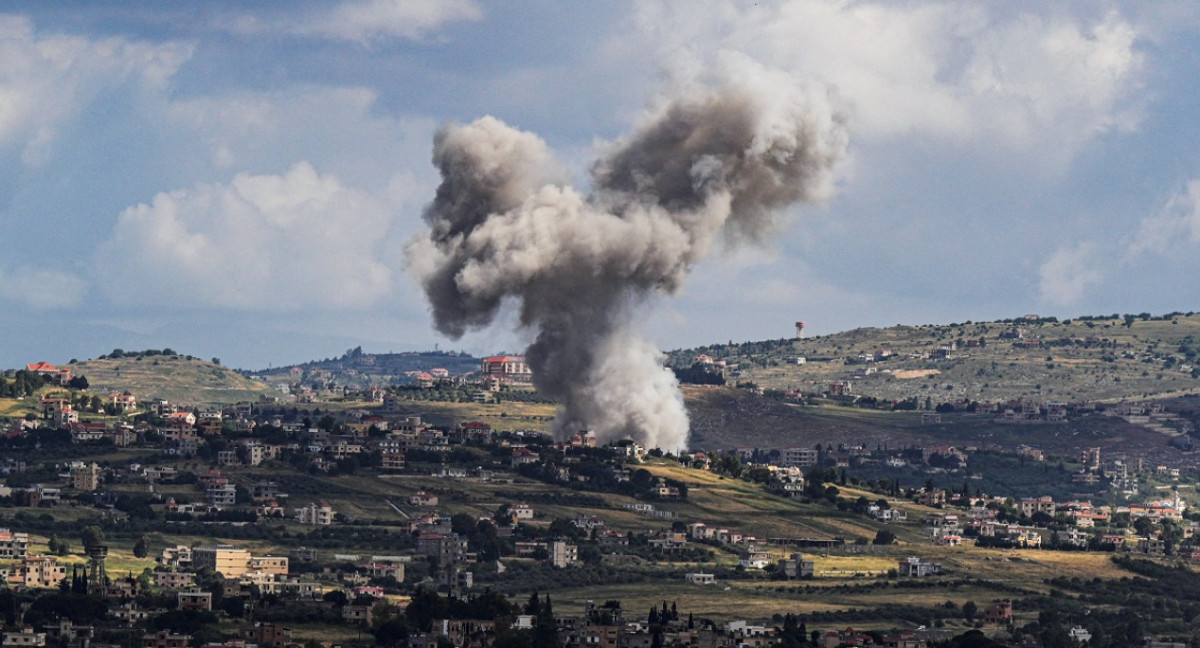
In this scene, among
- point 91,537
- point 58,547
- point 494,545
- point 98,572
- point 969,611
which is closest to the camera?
point 98,572

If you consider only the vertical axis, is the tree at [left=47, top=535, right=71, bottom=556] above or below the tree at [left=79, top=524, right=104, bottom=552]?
below

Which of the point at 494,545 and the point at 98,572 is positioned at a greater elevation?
the point at 494,545

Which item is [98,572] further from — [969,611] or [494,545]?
[969,611]

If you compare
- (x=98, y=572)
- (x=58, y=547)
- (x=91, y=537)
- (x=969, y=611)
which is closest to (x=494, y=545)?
(x=91, y=537)

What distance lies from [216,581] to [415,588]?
9984 mm

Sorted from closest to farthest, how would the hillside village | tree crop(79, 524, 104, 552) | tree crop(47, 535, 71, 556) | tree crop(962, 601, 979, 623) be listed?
the hillside village → tree crop(962, 601, 979, 623) → tree crop(47, 535, 71, 556) → tree crop(79, 524, 104, 552)

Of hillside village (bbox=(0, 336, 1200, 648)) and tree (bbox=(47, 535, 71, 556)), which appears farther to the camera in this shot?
tree (bbox=(47, 535, 71, 556))

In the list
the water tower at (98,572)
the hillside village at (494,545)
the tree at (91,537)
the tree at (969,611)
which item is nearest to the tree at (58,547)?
the hillside village at (494,545)

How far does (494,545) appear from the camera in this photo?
13075 cm

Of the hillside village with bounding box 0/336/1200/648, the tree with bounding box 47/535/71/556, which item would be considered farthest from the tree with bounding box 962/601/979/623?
the tree with bounding box 47/535/71/556

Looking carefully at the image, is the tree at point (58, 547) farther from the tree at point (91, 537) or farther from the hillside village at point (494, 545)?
the tree at point (91, 537)

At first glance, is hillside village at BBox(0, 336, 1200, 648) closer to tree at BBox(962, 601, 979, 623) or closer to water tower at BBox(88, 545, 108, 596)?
water tower at BBox(88, 545, 108, 596)

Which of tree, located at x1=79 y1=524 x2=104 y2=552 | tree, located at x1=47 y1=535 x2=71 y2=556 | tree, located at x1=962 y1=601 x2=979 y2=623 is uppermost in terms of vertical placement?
tree, located at x1=79 y1=524 x2=104 y2=552

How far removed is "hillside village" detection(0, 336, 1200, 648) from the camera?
10444cm
